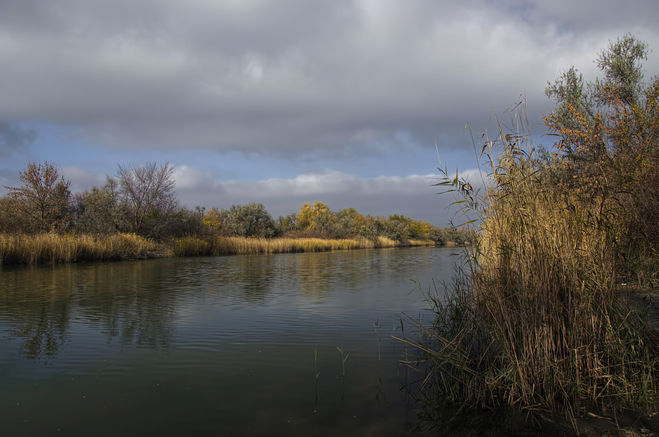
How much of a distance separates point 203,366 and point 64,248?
729 inches

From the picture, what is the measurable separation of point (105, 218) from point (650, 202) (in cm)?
2862

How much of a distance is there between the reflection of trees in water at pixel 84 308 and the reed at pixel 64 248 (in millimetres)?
5894

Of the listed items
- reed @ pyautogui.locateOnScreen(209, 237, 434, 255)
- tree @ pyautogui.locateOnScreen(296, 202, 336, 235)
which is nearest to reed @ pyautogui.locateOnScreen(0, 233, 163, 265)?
reed @ pyautogui.locateOnScreen(209, 237, 434, 255)

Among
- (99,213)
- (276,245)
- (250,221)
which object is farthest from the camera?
(250,221)

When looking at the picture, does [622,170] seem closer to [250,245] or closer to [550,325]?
[550,325]

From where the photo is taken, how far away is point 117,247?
73.3 feet

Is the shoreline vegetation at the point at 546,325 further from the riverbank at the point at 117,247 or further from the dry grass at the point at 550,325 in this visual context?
the riverbank at the point at 117,247

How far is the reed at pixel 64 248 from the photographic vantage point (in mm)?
17828

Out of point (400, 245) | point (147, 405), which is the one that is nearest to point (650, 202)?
point (147, 405)

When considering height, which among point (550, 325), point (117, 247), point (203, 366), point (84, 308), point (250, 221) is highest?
point (250, 221)

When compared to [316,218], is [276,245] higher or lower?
lower

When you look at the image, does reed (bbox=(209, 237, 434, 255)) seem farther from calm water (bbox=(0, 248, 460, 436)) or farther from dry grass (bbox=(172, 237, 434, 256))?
calm water (bbox=(0, 248, 460, 436))

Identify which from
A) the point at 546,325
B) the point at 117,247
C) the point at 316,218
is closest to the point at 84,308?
the point at 546,325

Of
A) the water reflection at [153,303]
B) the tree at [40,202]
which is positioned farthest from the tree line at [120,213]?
the water reflection at [153,303]
